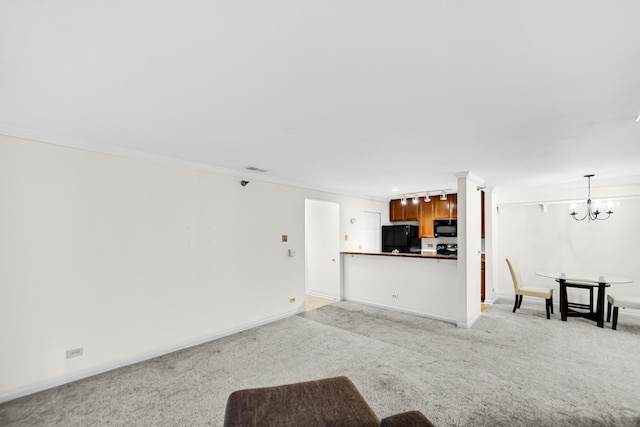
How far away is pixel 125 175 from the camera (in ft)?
10.8

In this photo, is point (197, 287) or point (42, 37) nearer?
point (42, 37)

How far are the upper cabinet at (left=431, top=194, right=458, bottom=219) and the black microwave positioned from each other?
16 cm

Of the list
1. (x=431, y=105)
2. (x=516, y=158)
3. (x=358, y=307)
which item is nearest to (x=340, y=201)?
(x=358, y=307)

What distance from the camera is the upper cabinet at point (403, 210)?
23.9 feet

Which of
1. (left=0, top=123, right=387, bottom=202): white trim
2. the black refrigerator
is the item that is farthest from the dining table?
(left=0, top=123, right=387, bottom=202): white trim

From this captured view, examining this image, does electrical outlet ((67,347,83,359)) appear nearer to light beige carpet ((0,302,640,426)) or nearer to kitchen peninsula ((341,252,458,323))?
light beige carpet ((0,302,640,426))

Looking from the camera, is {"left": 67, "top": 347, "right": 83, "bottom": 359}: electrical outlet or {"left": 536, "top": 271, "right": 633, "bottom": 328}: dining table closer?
{"left": 67, "top": 347, "right": 83, "bottom": 359}: electrical outlet

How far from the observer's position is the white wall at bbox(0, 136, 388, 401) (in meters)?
2.65

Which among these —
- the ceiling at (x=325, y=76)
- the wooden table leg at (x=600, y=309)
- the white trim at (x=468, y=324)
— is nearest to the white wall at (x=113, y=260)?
the ceiling at (x=325, y=76)

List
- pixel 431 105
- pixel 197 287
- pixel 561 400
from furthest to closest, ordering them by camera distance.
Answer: pixel 197 287, pixel 561 400, pixel 431 105

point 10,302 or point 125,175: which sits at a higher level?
point 125,175

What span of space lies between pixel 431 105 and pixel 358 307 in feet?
14.2

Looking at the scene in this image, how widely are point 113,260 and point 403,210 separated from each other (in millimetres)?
6120

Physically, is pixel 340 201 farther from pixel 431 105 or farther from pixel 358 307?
pixel 431 105
